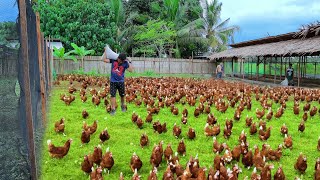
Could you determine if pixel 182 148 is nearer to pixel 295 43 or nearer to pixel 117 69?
pixel 117 69

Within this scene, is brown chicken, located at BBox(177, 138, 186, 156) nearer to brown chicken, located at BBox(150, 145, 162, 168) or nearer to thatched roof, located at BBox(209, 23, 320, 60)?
brown chicken, located at BBox(150, 145, 162, 168)

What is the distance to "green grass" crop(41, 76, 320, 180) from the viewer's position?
4.73m

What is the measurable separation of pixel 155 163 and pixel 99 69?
25.7 m

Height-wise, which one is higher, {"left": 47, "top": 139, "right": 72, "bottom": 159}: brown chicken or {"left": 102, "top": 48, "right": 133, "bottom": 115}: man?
{"left": 102, "top": 48, "right": 133, "bottom": 115}: man

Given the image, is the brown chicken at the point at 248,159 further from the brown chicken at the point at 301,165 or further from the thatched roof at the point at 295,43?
the thatched roof at the point at 295,43

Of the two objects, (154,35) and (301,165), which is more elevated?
(154,35)

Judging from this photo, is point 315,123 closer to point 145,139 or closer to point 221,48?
point 145,139

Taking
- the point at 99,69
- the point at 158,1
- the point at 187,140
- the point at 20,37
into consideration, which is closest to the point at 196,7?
the point at 158,1


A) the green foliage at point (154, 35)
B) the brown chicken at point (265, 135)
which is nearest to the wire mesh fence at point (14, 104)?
the brown chicken at point (265, 135)

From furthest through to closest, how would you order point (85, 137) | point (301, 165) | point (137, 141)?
point (137, 141) < point (85, 137) < point (301, 165)

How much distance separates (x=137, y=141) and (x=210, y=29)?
1264 inches

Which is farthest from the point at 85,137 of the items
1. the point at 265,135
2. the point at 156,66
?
the point at 156,66

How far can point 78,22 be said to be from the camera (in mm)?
28844

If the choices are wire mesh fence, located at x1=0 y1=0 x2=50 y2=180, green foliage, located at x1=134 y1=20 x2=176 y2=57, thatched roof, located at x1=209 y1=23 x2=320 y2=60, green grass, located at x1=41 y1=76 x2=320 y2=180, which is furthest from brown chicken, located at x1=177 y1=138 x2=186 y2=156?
green foliage, located at x1=134 y1=20 x2=176 y2=57
